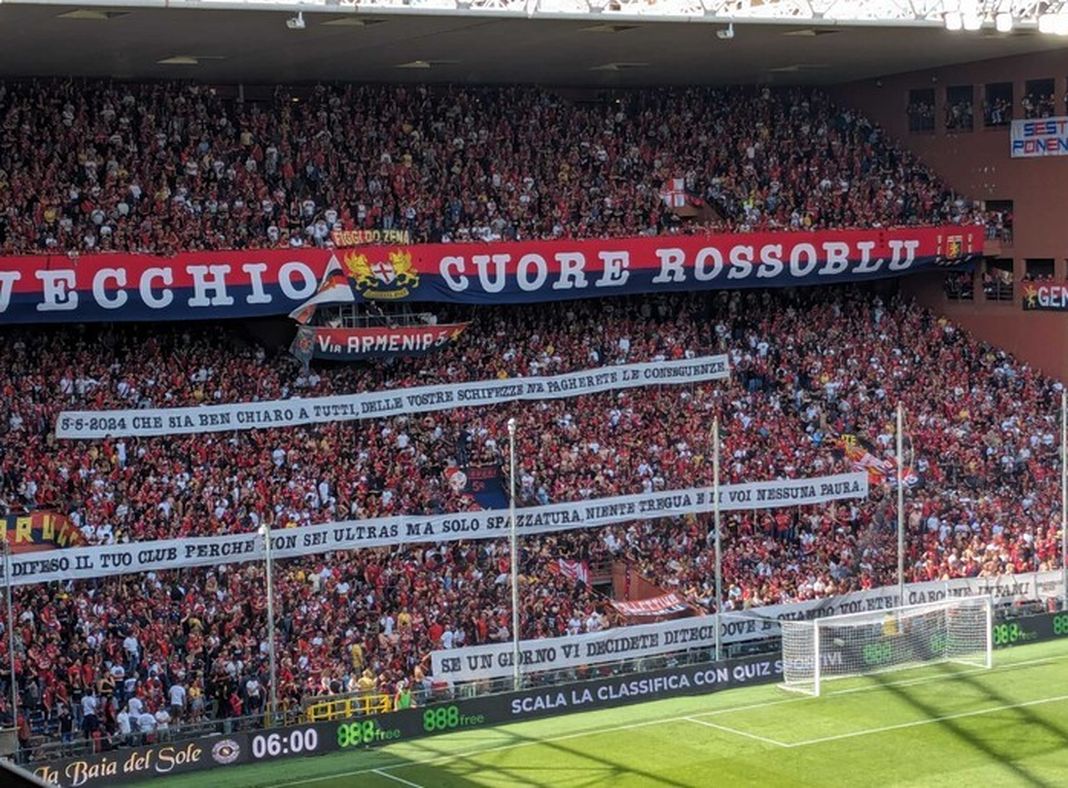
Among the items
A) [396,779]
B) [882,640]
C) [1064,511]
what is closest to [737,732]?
[882,640]

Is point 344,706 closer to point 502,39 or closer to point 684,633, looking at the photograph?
point 684,633

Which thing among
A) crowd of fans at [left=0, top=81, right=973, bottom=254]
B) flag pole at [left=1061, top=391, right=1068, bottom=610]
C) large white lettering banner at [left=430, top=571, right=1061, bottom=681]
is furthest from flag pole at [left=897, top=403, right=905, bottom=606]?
crowd of fans at [left=0, top=81, right=973, bottom=254]

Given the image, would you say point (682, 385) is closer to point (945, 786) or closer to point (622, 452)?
point (622, 452)

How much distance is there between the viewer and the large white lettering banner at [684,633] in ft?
88.9

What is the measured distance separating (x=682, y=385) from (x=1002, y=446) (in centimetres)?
700

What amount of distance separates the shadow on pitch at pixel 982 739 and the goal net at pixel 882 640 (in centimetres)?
39

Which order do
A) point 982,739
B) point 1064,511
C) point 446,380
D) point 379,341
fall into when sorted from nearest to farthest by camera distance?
point 982,739
point 1064,511
point 379,341
point 446,380

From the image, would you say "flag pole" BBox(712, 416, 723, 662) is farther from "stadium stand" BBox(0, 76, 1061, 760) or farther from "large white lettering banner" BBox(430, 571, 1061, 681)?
"stadium stand" BBox(0, 76, 1061, 760)

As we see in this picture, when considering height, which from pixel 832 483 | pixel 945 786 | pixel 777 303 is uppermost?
pixel 777 303

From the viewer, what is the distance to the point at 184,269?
3069cm

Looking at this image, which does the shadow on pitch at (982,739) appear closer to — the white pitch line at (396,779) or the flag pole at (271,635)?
the white pitch line at (396,779)

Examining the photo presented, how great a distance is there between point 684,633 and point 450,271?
8882mm

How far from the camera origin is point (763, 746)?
82.3ft

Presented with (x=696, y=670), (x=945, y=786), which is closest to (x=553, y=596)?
(x=696, y=670)
